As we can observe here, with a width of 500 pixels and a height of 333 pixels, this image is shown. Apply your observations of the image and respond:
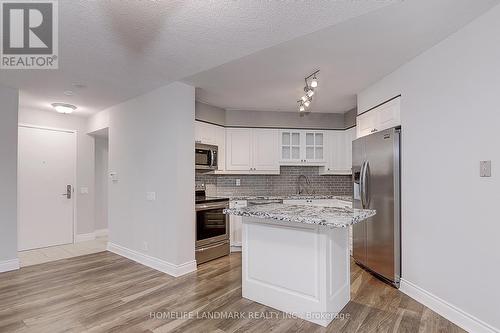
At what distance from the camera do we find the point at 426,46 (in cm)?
262

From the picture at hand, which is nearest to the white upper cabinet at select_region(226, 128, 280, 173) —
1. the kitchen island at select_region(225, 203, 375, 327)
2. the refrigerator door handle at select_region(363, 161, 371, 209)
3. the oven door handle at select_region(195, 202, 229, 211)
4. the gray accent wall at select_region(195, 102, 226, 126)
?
the gray accent wall at select_region(195, 102, 226, 126)

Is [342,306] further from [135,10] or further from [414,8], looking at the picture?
[135,10]

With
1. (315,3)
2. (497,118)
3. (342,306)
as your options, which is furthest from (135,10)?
(342,306)

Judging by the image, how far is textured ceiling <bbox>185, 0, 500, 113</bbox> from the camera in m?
2.12

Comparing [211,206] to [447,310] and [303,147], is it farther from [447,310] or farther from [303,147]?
[447,310]

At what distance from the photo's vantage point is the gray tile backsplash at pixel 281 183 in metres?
5.17

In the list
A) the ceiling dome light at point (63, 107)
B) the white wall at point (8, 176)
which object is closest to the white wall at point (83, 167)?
the ceiling dome light at point (63, 107)

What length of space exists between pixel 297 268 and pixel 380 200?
150cm

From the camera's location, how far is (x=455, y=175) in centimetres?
239

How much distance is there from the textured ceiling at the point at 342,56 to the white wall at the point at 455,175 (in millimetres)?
210

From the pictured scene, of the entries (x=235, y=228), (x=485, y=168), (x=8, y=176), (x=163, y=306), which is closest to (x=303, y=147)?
(x=235, y=228)

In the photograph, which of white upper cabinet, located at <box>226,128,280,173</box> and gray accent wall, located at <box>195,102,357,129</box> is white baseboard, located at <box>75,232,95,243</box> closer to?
white upper cabinet, located at <box>226,128,280,173</box>

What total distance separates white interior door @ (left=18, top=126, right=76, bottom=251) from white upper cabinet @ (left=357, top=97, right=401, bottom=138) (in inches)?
208

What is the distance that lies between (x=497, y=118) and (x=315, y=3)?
161cm
